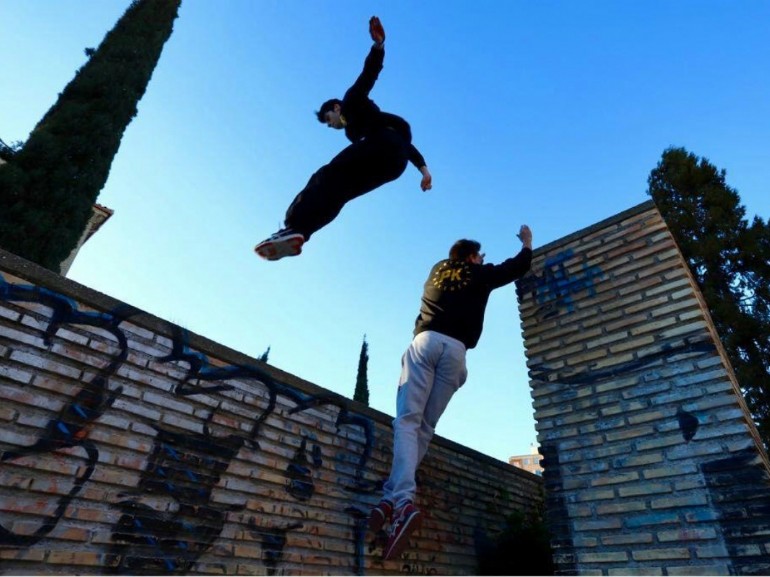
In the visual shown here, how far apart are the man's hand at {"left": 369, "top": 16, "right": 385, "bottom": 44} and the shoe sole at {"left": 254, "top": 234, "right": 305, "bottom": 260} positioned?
1.26 m

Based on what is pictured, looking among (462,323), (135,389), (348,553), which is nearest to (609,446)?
(462,323)

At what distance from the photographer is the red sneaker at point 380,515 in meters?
2.84

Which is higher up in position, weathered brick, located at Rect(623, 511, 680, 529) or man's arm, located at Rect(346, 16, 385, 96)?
man's arm, located at Rect(346, 16, 385, 96)

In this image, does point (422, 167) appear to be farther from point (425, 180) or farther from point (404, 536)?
point (404, 536)

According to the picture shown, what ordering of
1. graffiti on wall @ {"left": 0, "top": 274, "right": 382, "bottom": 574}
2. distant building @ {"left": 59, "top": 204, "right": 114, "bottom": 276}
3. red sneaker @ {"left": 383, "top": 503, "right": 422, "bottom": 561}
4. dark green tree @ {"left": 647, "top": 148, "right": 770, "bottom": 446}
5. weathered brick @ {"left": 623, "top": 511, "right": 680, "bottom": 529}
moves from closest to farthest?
red sneaker @ {"left": 383, "top": 503, "right": 422, "bottom": 561} < graffiti on wall @ {"left": 0, "top": 274, "right": 382, "bottom": 574} < weathered brick @ {"left": 623, "top": 511, "right": 680, "bottom": 529} < dark green tree @ {"left": 647, "top": 148, "right": 770, "bottom": 446} < distant building @ {"left": 59, "top": 204, "right": 114, "bottom": 276}

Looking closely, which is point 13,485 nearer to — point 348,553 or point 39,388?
point 39,388

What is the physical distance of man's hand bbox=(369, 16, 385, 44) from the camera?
9.20 ft

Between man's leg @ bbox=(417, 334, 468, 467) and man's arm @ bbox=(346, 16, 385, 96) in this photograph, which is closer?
man's arm @ bbox=(346, 16, 385, 96)

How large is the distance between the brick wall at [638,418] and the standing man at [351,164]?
11.8 ft

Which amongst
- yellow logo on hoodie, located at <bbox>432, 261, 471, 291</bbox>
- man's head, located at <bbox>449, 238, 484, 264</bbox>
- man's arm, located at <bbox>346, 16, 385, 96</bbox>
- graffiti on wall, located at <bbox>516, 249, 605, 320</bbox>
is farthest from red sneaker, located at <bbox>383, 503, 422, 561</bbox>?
graffiti on wall, located at <bbox>516, 249, 605, 320</bbox>

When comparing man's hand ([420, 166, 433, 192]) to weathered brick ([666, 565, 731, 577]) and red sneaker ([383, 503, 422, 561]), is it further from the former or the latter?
weathered brick ([666, 565, 731, 577])

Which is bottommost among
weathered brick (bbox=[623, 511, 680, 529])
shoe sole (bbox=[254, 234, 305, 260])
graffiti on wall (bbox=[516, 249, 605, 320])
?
weathered brick (bbox=[623, 511, 680, 529])

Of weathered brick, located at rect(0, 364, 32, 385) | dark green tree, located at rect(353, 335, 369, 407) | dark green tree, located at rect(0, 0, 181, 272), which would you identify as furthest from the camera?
dark green tree, located at rect(353, 335, 369, 407)

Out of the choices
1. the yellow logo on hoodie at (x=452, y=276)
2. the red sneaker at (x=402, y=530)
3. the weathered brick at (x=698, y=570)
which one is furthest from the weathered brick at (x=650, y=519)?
the yellow logo on hoodie at (x=452, y=276)
